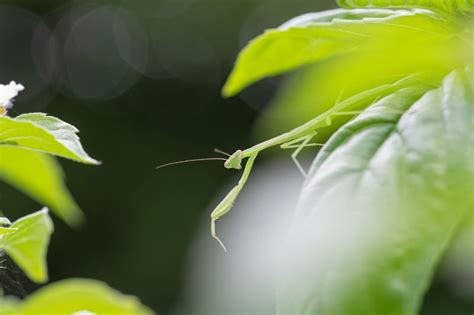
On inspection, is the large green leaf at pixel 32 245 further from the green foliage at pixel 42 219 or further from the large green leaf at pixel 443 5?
the large green leaf at pixel 443 5

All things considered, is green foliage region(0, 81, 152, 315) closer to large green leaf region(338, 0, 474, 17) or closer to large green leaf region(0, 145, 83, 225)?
large green leaf region(0, 145, 83, 225)

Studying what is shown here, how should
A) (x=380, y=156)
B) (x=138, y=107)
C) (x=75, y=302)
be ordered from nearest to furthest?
1. (x=75, y=302)
2. (x=380, y=156)
3. (x=138, y=107)

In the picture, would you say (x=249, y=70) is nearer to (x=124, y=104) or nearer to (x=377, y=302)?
(x=377, y=302)

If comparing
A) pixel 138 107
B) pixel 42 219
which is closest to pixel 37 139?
pixel 42 219

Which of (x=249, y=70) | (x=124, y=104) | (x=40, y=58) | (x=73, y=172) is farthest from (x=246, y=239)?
(x=40, y=58)

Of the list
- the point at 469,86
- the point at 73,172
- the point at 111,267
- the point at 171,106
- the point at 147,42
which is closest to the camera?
the point at 469,86

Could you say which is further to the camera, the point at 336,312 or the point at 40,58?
the point at 40,58

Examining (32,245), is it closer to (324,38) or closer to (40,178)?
(40,178)
